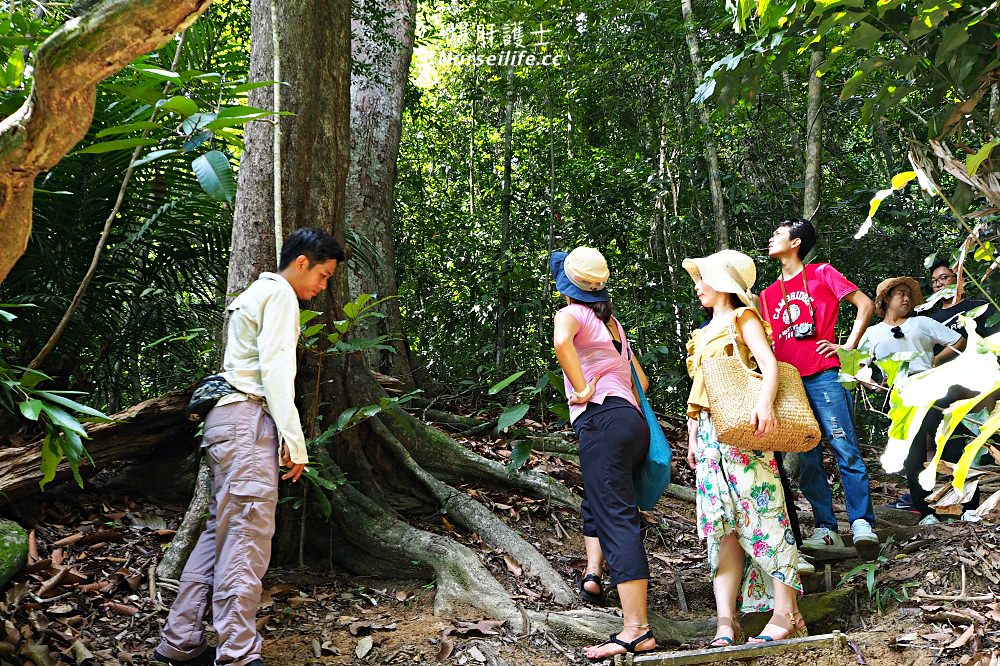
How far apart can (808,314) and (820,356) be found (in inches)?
10.4

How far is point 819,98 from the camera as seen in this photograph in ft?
22.0

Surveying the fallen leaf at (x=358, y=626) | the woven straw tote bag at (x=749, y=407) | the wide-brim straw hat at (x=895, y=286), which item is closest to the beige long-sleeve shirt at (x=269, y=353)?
the fallen leaf at (x=358, y=626)

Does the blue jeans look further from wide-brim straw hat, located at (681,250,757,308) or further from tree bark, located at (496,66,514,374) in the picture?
tree bark, located at (496,66,514,374)

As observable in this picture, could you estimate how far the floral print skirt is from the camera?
158 inches

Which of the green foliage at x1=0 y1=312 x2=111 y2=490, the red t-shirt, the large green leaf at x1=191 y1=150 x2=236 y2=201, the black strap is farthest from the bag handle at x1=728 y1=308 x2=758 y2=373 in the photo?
the green foliage at x1=0 y1=312 x2=111 y2=490

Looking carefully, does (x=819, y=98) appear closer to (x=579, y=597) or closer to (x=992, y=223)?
(x=992, y=223)

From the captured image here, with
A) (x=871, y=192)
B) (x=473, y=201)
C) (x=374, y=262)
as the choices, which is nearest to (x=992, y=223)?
(x=871, y=192)

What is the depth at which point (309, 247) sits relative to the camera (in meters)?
3.80

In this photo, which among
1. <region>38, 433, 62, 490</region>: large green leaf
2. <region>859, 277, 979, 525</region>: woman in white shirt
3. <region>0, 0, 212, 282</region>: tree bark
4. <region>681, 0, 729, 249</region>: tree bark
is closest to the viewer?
<region>0, 0, 212, 282</region>: tree bark

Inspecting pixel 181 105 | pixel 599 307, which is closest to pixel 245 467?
pixel 181 105

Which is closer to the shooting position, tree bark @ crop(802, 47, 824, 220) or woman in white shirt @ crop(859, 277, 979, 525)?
woman in white shirt @ crop(859, 277, 979, 525)

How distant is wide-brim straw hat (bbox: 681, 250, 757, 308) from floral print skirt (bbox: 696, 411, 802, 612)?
2.07 ft

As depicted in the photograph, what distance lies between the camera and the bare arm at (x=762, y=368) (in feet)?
13.0

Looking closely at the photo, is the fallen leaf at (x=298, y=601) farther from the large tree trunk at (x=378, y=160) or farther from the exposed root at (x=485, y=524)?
the large tree trunk at (x=378, y=160)
